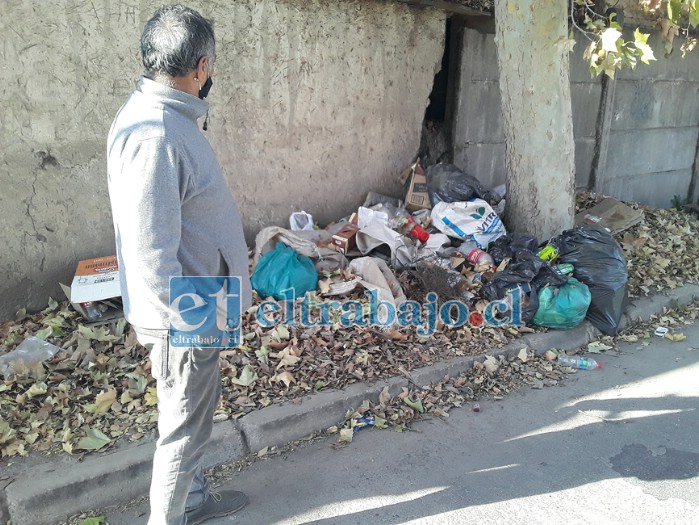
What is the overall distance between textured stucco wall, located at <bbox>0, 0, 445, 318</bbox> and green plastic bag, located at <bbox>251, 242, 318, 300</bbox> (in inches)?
36.2

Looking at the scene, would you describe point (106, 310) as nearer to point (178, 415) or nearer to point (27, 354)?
point (27, 354)

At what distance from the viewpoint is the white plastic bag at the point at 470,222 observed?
547cm

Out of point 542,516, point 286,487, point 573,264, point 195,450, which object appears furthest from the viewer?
point 573,264

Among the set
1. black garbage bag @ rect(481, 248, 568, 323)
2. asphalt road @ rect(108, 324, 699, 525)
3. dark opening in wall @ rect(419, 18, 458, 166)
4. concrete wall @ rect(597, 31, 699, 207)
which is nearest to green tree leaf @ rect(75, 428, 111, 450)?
asphalt road @ rect(108, 324, 699, 525)

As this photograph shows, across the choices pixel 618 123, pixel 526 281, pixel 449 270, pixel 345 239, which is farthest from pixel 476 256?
pixel 618 123

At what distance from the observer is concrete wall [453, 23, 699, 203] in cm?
655

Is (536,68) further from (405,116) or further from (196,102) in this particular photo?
(196,102)

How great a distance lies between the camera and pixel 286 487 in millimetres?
3004

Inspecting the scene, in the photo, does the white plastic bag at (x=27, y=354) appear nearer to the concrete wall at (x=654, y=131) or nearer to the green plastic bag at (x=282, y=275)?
the green plastic bag at (x=282, y=275)

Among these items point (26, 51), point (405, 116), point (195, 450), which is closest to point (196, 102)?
point (195, 450)

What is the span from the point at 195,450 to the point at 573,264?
363 cm

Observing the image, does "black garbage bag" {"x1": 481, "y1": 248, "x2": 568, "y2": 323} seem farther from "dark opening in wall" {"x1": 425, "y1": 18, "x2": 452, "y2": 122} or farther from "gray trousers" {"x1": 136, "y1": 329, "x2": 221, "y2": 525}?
"gray trousers" {"x1": 136, "y1": 329, "x2": 221, "y2": 525}

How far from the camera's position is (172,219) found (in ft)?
6.44

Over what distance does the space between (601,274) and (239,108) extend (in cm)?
335
